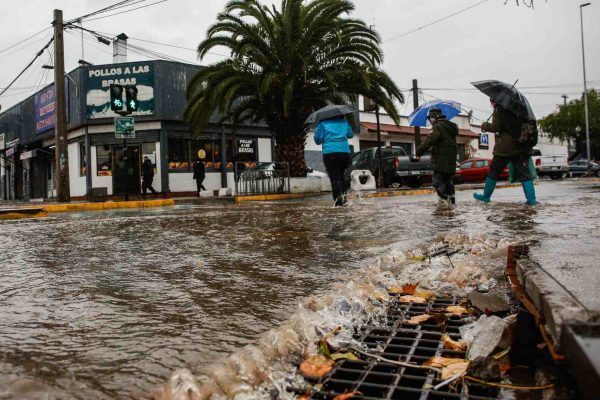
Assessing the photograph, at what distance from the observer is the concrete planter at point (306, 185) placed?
1603 cm

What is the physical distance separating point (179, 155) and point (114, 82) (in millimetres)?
4156

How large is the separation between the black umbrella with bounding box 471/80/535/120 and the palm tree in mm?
7971

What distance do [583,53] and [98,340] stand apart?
43.2 m

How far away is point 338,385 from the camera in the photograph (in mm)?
1413

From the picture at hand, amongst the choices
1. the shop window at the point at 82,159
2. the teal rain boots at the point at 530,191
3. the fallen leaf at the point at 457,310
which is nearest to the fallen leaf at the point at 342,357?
the fallen leaf at the point at 457,310

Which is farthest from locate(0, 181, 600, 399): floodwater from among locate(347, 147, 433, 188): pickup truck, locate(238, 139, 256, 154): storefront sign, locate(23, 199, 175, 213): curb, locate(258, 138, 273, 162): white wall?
locate(258, 138, 273, 162): white wall

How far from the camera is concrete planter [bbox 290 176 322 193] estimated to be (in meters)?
16.0

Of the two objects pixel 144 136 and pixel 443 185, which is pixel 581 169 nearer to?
pixel 144 136

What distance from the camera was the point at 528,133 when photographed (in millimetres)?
6414

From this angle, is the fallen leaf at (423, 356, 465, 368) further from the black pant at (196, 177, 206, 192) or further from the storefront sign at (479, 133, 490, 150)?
the storefront sign at (479, 133, 490, 150)

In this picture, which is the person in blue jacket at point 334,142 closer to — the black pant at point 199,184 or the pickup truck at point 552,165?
the black pant at point 199,184

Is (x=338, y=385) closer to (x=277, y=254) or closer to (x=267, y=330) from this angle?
(x=267, y=330)

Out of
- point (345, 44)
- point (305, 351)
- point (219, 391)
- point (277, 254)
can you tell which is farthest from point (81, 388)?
point (345, 44)

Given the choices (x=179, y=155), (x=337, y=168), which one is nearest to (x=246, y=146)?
→ (x=179, y=155)
